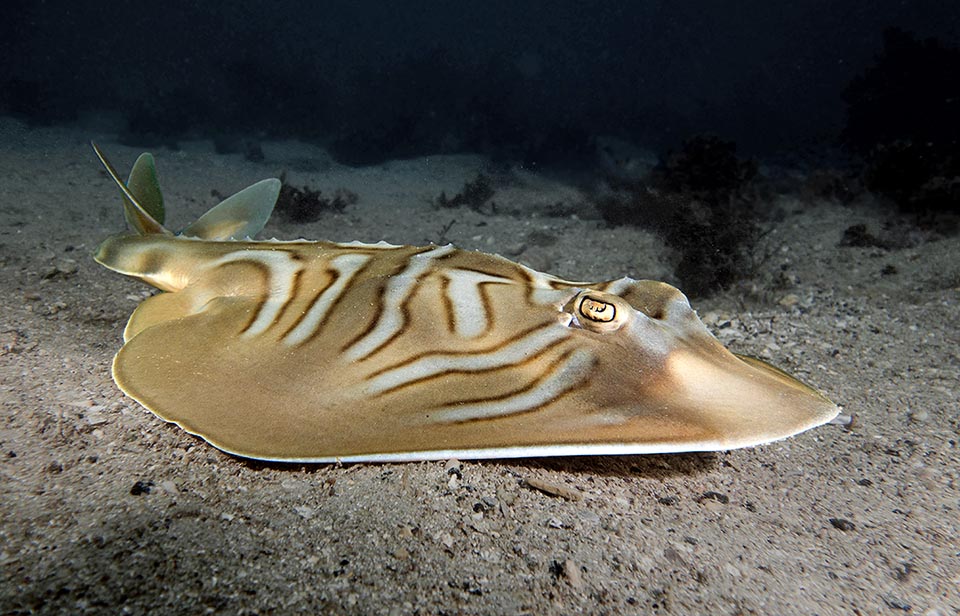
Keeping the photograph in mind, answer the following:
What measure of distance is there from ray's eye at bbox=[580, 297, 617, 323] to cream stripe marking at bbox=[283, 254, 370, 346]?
1158mm

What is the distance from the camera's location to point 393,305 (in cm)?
233

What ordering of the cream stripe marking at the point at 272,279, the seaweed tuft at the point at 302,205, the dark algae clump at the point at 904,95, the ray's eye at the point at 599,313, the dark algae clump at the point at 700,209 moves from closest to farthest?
the ray's eye at the point at 599,313
the cream stripe marking at the point at 272,279
the dark algae clump at the point at 700,209
the seaweed tuft at the point at 302,205
the dark algae clump at the point at 904,95

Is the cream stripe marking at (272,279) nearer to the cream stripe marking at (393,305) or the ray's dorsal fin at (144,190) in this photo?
the cream stripe marking at (393,305)

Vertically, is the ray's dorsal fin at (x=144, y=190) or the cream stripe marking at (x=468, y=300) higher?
the cream stripe marking at (x=468, y=300)

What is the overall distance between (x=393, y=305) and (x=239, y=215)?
237cm

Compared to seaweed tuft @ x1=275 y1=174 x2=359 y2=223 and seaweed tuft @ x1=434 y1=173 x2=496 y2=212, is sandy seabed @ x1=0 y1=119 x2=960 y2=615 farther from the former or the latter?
seaweed tuft @ x1=434 y1=173 x2=496 y2=212

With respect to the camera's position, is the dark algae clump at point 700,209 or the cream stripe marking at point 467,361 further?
the dark algae clump at point 700,209

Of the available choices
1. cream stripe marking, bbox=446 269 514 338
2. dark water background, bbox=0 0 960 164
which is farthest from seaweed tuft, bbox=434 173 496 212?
cream stripe marking, bbox=446 269 514 338

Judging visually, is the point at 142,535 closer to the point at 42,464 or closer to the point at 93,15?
the point at 42,464

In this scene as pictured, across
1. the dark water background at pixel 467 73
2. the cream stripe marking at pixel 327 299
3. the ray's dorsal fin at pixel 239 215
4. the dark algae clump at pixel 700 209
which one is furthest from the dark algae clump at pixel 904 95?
the cream stripe marking at pixel 327 299

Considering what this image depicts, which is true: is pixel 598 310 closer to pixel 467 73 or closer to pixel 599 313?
pixel 599 313

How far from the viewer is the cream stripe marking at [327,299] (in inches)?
89.9

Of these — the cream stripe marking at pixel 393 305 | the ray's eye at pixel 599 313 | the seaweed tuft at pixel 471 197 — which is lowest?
the seaweed tuft at pixel 471 197

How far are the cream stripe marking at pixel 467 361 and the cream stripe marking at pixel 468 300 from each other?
0.15 meters
